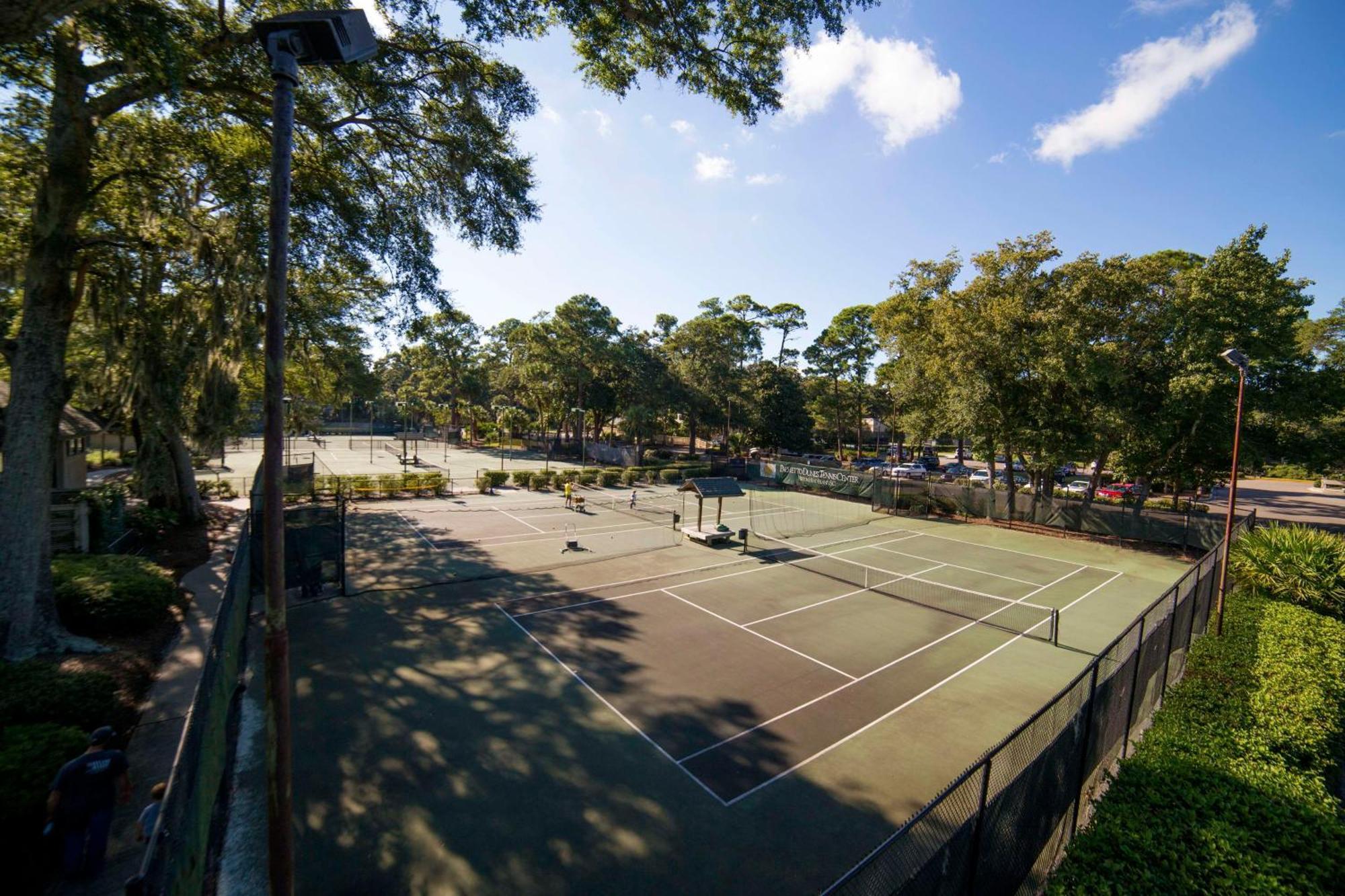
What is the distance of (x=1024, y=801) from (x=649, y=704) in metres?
6.33

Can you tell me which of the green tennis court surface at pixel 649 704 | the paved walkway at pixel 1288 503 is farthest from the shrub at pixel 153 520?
the paved walkway at pixel 1288 503

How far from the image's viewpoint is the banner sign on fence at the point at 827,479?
1475 inches

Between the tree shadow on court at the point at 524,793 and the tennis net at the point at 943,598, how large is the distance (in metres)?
9.08

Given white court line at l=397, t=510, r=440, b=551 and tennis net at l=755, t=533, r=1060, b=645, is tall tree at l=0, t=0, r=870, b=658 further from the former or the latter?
tennis net at l=755, t=533, r=1060, b=645

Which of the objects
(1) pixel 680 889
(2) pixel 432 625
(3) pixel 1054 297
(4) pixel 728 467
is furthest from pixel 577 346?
(1) pixel 680 889

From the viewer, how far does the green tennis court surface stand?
7.04 metres

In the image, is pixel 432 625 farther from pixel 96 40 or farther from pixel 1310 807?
pixel 1310 807

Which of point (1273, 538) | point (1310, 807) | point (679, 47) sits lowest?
point (1310, 807)

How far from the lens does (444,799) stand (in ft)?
25.5

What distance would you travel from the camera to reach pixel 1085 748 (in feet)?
23.6

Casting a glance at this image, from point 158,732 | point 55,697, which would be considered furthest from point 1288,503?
point 55,697

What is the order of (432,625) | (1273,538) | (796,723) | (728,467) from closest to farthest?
(796,723), (432,625), (1273,538), (728,467)

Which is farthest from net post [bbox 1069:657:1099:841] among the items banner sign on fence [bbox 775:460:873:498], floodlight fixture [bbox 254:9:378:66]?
banner sign on fence [bbox 775:460:873:498]

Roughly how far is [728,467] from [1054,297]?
89.0 feet
